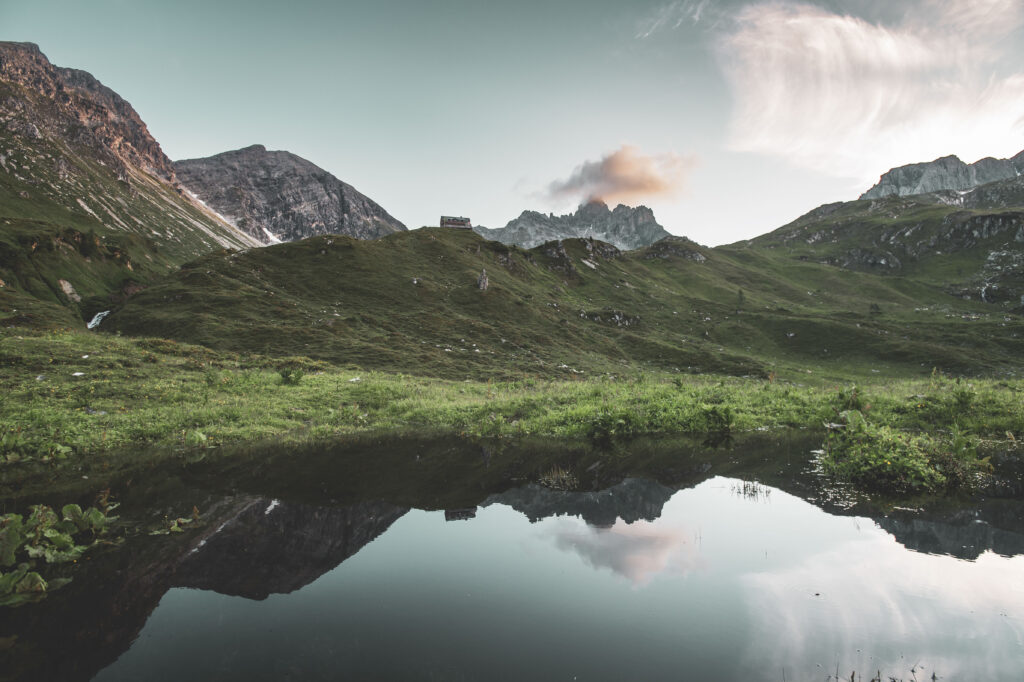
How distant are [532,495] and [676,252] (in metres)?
159

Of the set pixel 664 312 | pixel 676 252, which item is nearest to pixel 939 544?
pixel 664 312

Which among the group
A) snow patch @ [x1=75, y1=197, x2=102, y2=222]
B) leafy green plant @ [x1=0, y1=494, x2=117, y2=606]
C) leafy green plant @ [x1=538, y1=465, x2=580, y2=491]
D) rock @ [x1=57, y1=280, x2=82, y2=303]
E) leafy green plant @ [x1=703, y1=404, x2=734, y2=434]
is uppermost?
snow patch @ [x1=75, y1=197, x2=102, y2=222]

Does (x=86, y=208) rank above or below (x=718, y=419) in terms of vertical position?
above

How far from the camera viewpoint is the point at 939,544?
9.90 meters

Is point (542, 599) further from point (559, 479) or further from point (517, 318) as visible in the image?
point (517, 318)

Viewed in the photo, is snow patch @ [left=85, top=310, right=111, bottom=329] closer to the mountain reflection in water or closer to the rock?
the rock

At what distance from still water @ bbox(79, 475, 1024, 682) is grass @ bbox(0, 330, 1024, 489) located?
7.12 metres

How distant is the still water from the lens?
624 cm

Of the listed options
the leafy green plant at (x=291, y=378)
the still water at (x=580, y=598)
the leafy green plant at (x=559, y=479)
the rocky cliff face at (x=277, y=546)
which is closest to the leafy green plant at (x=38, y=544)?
the still water at (x=580, y=598)

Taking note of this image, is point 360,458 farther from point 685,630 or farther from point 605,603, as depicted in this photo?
point 685,630

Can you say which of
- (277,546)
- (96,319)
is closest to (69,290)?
(96,319)

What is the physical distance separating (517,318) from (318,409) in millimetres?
53076

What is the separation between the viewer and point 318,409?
83.9ft

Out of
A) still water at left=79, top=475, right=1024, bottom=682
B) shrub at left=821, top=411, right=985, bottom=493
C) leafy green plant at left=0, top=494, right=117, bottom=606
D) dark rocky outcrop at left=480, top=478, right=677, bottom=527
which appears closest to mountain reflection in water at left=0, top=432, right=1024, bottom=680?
still water at left=79, top=475, right=1024, bottom=682
